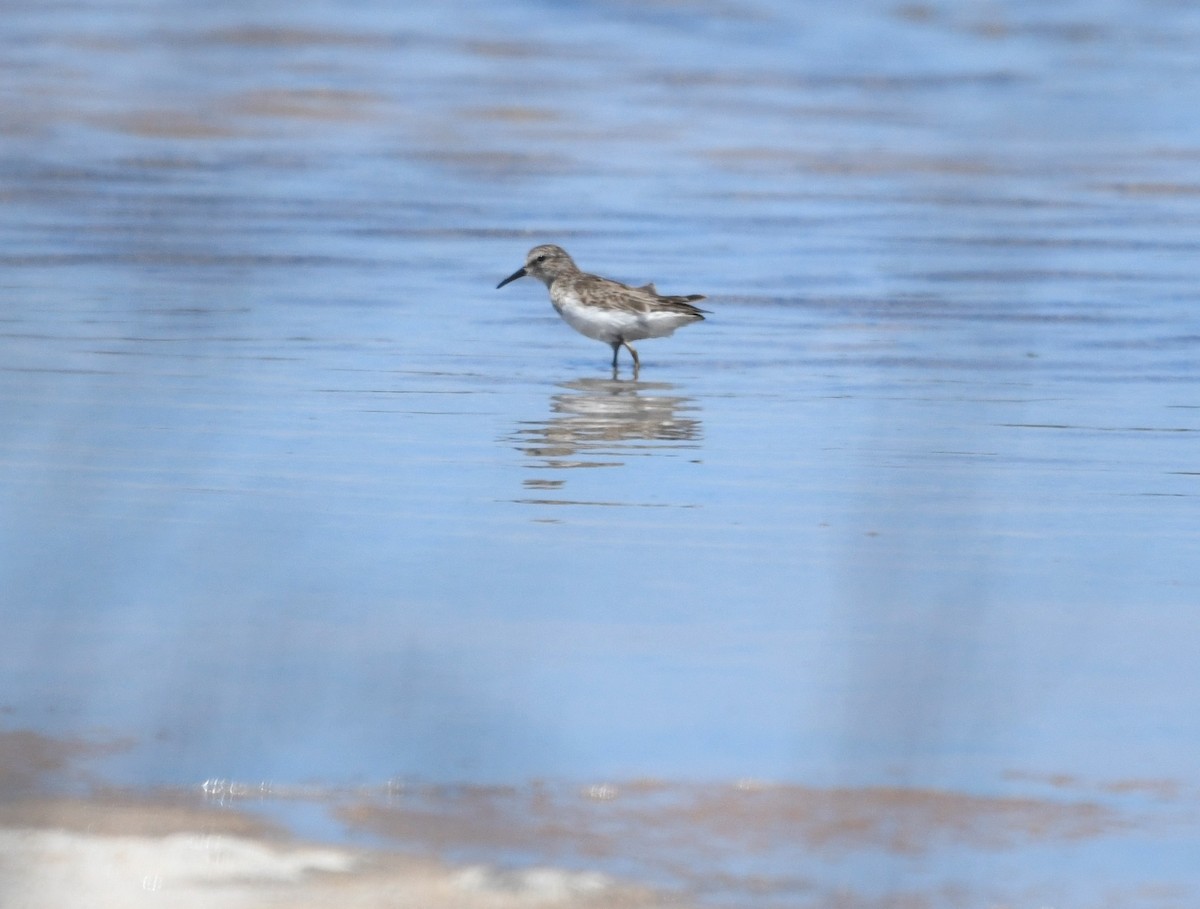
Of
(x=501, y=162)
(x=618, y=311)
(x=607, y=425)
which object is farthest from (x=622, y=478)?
(x=501, y=162)

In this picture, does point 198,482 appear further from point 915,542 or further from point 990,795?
point 915,542

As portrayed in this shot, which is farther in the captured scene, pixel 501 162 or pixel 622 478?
pixel 501 162

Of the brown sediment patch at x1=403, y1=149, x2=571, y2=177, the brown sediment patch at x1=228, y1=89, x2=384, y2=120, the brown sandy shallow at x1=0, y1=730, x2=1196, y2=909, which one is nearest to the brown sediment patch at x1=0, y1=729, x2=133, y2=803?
the brown sandy shallow at x1=0, y1=730, x2=1196, y2=909

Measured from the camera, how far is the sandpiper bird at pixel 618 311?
35.2 feet

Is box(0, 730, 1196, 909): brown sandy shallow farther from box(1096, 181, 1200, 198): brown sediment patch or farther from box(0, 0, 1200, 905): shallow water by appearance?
box(1096, 181, 1200, 198): brown sediment patch

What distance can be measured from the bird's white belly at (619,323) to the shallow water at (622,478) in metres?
0.21

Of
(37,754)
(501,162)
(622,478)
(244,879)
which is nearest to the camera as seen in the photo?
(244,879)

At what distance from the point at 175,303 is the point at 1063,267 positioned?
1155cm

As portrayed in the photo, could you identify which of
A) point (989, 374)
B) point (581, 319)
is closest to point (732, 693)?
point (989, 374)

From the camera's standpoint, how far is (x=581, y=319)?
11.0 m

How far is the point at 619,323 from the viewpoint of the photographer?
10.7 m

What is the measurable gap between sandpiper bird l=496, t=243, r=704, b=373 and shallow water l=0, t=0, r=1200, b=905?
0.23m

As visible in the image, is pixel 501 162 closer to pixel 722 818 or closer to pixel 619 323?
pixel 619 323

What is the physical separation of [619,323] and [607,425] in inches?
82.1
